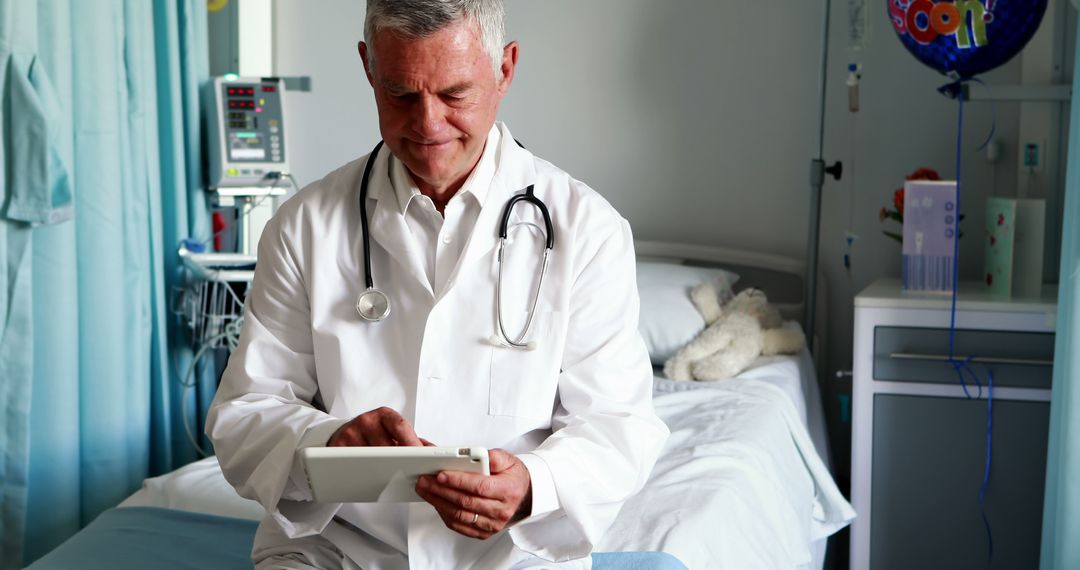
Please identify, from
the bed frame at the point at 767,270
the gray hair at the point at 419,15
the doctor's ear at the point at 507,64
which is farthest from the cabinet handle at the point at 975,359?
the gray hair at the point at 419,15

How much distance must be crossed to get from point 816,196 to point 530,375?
1.68m

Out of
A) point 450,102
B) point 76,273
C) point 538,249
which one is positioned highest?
point 450,102

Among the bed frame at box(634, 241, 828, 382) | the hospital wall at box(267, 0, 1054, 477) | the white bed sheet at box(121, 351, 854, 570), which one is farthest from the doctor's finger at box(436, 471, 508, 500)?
the hospital wall at box(267, 0, 1054, 477)

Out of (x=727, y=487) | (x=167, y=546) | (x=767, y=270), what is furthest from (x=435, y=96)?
(x=767, y=270)

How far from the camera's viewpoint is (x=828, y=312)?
10.4ft

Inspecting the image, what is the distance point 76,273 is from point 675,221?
5.55 ft

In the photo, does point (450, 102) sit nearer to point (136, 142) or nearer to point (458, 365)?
point (458, 365)

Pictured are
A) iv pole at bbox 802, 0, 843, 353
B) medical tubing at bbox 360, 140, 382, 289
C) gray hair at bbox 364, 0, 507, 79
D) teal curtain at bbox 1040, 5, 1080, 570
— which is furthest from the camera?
iv pole at bbox 802, 0, 843, 353

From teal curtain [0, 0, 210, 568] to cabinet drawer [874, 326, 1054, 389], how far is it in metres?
1.92

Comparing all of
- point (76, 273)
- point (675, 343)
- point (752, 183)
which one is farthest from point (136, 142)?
point (752, 183)

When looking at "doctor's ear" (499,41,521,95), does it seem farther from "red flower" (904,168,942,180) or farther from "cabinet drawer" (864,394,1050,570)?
"red flower" (904,168,942,180)

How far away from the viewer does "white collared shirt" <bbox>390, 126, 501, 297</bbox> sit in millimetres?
1491

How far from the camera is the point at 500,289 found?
4.77 feet

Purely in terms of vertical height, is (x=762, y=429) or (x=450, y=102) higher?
(x=450, y=102)
